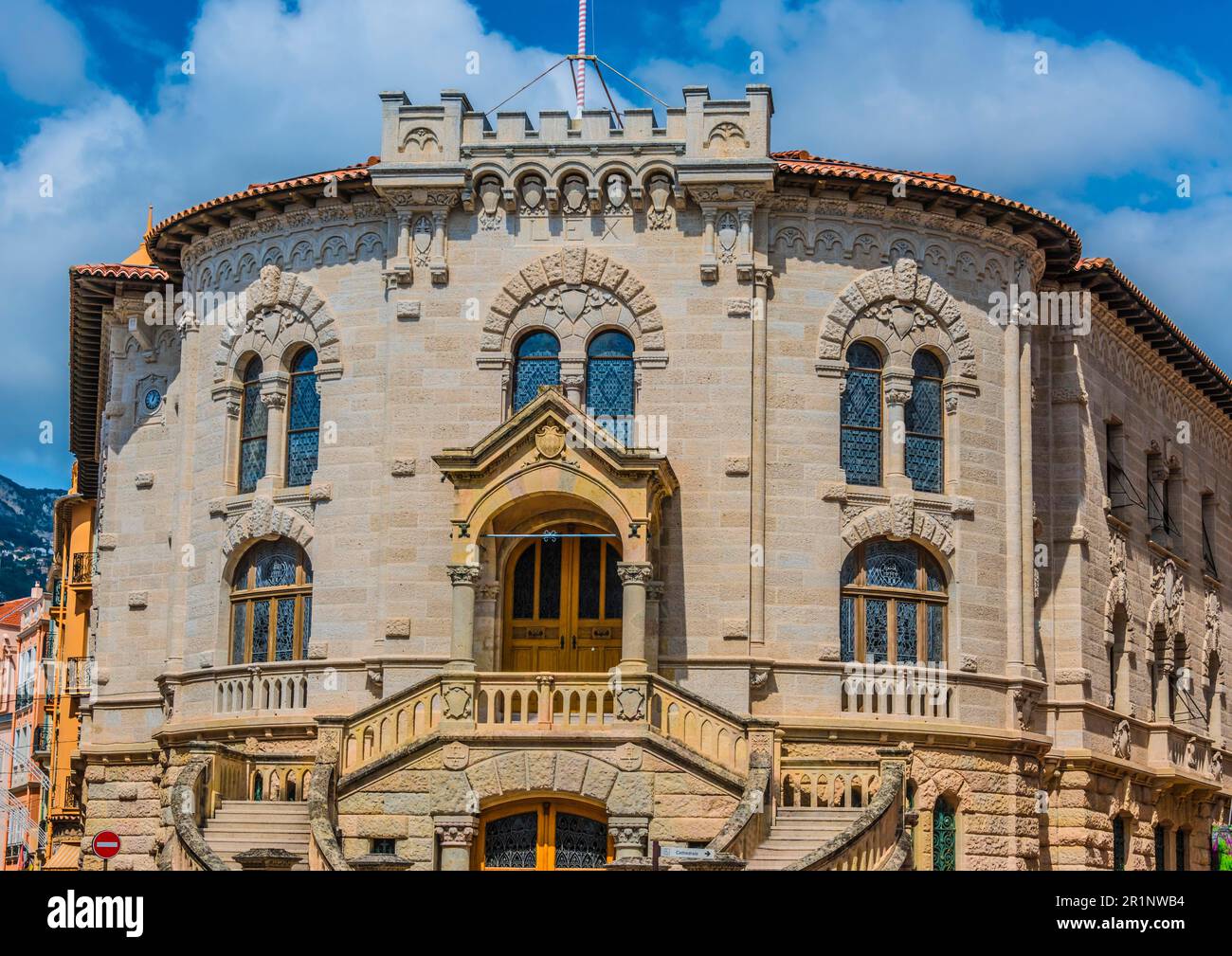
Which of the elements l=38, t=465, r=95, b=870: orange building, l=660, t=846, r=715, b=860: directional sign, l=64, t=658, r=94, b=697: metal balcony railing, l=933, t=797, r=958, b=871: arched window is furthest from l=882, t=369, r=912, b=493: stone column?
l=38, t=465, r=95, b=870: orange building

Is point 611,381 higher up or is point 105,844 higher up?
point 611,381

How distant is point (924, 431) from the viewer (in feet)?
108

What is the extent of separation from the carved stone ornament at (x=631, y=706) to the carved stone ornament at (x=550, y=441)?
402 centimetres

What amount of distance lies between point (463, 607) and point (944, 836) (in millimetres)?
8517

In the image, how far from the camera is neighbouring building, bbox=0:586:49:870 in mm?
77438

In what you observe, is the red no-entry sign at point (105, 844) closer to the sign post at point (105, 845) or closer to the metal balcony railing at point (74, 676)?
the sign post at point (105, 845)

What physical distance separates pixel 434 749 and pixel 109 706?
10.7 m

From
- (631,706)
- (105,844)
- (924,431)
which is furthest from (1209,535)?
(105,844)

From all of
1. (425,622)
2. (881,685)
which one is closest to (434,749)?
(425,622)

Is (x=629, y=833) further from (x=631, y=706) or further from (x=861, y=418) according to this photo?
(x=861, y=418)

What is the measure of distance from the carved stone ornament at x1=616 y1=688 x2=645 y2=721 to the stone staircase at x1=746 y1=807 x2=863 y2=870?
2.39m

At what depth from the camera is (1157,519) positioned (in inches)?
1626

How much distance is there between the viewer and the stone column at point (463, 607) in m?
29.3

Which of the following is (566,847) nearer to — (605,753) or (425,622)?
(605,753)
